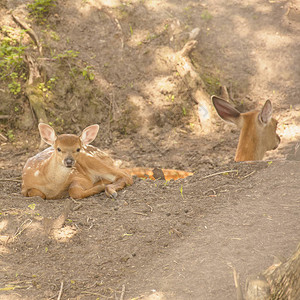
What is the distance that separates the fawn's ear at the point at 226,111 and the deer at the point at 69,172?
160cm

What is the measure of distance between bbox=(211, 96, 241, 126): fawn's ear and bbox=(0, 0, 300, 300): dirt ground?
0.78m

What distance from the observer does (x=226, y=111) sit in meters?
6.63

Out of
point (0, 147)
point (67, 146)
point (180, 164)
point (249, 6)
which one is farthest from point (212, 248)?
point (249, 6)

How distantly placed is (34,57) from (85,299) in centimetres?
657

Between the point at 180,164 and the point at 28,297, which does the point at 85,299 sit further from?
the point at 180,164

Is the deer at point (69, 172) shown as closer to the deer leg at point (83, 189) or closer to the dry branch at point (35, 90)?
the deer leg at point (83, 189)

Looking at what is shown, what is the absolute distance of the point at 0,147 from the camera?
868 centimetres

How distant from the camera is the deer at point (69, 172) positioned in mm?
6059

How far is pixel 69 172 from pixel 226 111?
7.74 feet

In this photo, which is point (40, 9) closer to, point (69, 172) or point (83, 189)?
point (69, 172)

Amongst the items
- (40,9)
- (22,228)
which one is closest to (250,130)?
(22,228)

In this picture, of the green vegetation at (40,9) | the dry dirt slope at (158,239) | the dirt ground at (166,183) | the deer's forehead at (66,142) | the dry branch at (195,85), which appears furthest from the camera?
the green vegetation at (40,9)

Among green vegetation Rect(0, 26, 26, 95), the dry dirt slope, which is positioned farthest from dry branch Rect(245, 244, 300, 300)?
green vegetation Rect(0, 26, 26, 95)

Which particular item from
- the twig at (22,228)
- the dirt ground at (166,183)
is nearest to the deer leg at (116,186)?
the dirt ground at (166,183)
